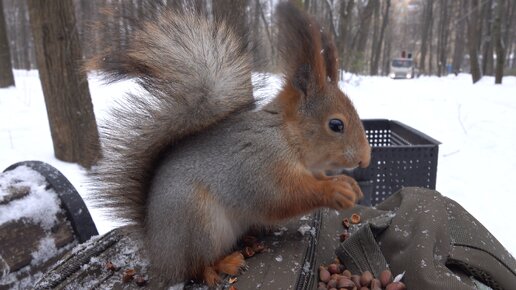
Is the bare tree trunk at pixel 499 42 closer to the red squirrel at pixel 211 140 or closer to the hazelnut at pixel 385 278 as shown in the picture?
the red squirrel at pixel 211 140

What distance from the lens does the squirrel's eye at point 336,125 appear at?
1.04 metres

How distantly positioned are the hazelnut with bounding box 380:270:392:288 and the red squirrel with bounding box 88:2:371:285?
0.60 feet

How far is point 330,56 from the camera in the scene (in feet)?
3.39

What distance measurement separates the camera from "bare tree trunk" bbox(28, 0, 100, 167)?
8.32ft

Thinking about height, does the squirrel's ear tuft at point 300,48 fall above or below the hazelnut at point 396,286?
above

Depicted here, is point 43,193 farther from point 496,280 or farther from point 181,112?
point 496,280

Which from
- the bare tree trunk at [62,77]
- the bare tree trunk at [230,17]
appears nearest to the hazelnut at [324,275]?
the bare tree trunk at [230,17]

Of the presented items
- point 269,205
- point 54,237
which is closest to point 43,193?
point 54,237

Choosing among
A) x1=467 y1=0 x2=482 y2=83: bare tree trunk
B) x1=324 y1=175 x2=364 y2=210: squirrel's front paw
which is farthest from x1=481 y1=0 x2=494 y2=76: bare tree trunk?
x1=324 y1=175 x2=364 y2=210: squirrel's front paw

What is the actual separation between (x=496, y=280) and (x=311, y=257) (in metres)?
0.42

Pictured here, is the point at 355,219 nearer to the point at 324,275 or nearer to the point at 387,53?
the point at 324,275

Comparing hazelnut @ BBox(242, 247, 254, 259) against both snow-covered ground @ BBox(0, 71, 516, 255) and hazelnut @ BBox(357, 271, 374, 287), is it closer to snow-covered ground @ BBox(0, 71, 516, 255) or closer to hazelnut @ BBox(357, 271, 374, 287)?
hazelnut @ BBox(357, 271, 374, 287)

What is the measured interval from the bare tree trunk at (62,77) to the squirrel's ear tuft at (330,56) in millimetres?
1812

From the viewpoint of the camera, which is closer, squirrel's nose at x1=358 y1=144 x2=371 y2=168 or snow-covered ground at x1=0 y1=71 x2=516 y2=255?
squirrel's nose at x1=358 y1=144 x2=371 y2=168
